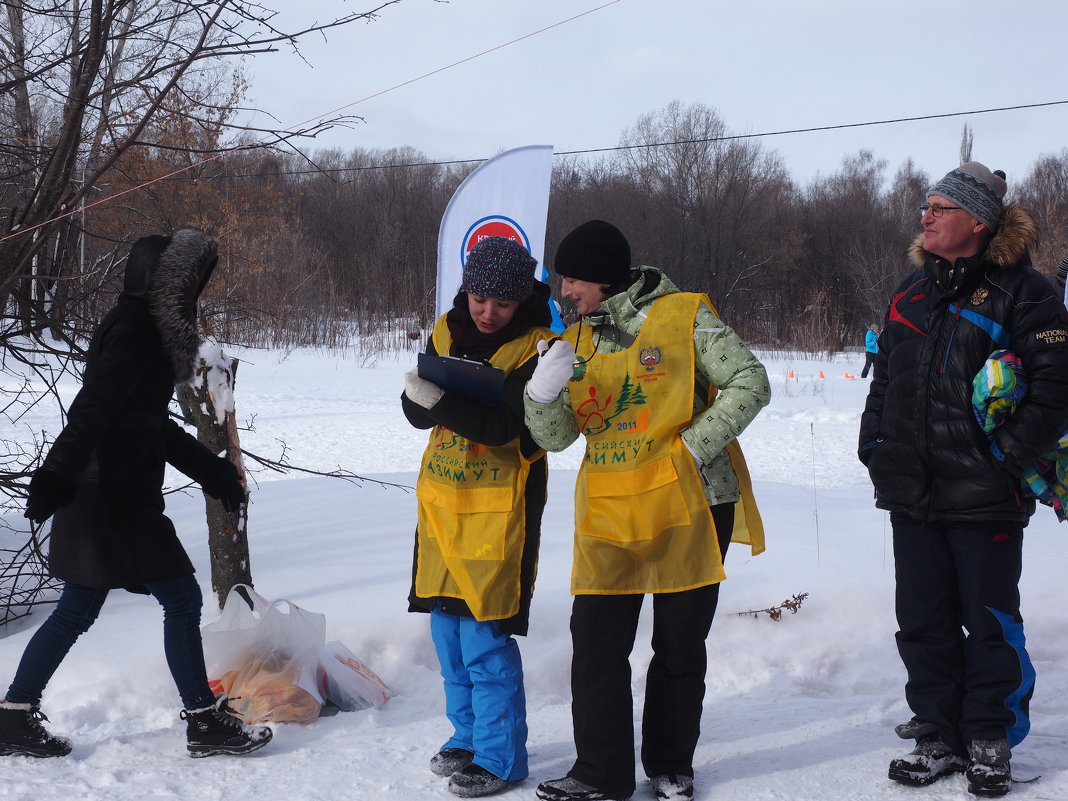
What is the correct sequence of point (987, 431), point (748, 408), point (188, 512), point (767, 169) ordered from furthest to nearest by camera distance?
point (767, 169) < point (188, 512) < point (987, 431) < point (748, 408)

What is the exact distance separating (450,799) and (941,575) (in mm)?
1490

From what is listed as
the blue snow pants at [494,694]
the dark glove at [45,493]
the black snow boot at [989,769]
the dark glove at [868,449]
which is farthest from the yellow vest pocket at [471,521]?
the black snow boot at [989,769]

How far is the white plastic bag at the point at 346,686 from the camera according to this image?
3.26m

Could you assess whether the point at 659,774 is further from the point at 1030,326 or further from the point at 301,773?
the point at 1030,326

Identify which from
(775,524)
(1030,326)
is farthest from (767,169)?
(1030,326)

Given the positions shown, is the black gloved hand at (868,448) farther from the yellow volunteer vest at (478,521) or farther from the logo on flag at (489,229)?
the logo on flag at (489,229)

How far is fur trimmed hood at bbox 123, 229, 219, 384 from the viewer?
2.82 metres

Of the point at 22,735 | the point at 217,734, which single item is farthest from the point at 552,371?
the point at 22,735

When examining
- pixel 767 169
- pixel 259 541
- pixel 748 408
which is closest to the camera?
pixel 748 408

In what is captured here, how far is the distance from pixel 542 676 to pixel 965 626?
1.49m

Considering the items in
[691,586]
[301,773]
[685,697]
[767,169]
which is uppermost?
[767,169]

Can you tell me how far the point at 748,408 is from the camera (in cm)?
243

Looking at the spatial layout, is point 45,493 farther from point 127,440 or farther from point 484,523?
point 484,523

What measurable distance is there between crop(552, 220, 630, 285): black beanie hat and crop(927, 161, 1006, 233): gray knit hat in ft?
3.02
